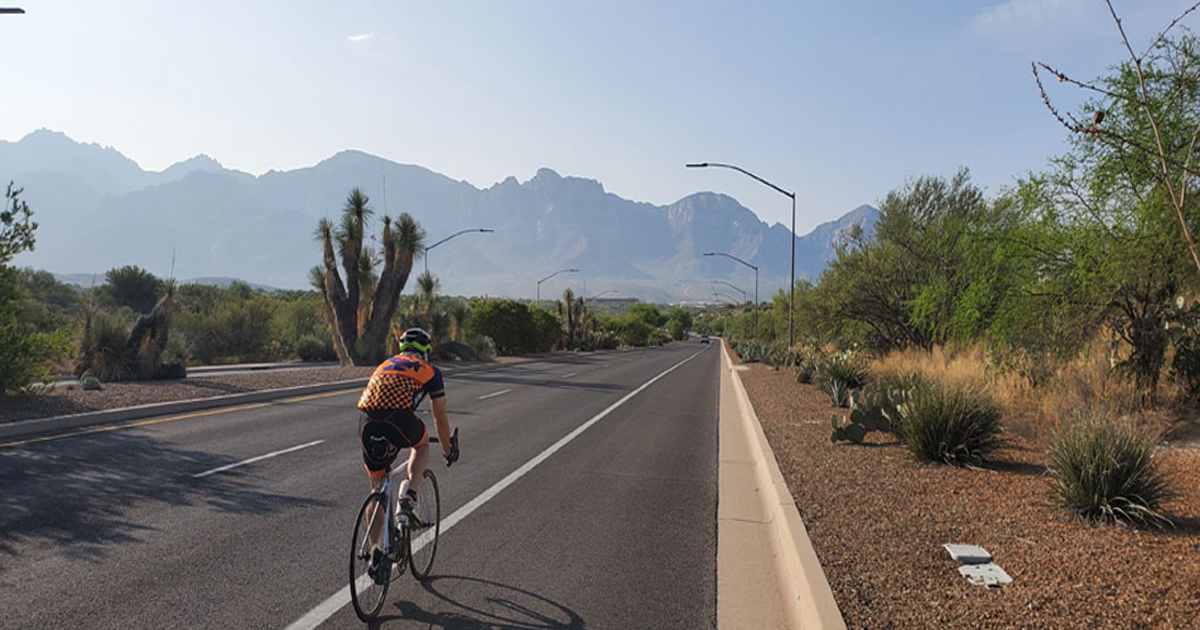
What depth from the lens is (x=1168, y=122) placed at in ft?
38.7

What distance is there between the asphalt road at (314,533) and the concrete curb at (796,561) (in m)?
0.62

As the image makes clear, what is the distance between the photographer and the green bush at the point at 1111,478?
6609mm

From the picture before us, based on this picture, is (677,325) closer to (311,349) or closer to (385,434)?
(311,349)

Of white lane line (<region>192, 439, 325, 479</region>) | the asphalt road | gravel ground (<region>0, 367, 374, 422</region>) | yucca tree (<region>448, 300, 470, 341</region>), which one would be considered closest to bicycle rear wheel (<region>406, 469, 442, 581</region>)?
the asphalt road

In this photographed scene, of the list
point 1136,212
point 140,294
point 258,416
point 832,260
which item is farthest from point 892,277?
point 140,294

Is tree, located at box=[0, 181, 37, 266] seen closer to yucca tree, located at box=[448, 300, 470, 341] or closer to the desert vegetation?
the desert vegetation

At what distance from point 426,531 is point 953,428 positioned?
7.01 metres

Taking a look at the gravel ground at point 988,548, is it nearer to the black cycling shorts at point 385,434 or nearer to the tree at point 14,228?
the black cycling shorts at point 385,434

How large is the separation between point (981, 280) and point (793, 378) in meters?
8.58

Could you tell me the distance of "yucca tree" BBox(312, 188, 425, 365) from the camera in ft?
102

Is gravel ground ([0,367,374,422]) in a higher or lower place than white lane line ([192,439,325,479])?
higher

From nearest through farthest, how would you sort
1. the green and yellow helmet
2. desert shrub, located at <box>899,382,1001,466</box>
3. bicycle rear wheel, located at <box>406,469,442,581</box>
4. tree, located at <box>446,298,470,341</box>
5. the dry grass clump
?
the green and yellow helmet, bicycle rear wheel, located at <box>406,469,442,581</box>, desert shrub, located at <box>899,382,1001,466</box>, the dry grass clump, tree, located at <box>446,298,470,341</box>

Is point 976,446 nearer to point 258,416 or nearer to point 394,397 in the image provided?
point 394,397

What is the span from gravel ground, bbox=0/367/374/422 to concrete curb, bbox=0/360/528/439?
0.34 m
